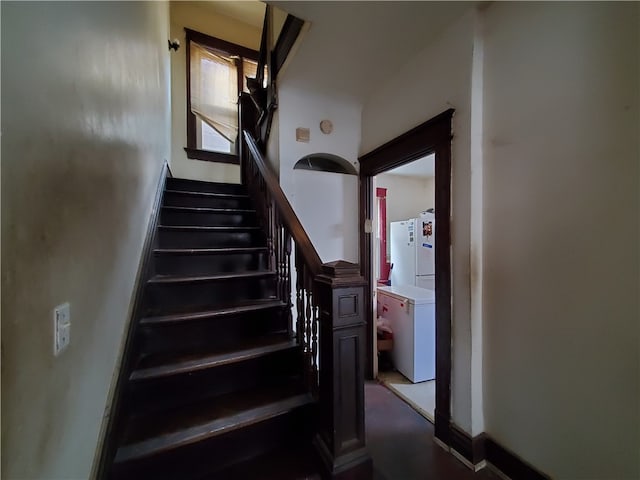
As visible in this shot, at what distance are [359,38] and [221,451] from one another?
2.52m

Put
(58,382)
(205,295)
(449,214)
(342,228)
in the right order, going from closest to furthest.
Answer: (58,382) < (449,214) < (205,295) < (342,228)

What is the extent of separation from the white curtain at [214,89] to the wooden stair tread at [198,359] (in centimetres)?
385

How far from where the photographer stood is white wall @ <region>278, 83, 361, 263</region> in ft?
8.23

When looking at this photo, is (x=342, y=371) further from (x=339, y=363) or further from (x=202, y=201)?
(x=202, y=201)

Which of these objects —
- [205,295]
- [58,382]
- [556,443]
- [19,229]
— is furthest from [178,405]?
[556,443]

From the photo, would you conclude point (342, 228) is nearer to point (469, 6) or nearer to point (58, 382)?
point (469, 6)

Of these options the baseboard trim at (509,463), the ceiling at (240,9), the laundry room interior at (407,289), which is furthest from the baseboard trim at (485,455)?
the ceiling at (240,9)

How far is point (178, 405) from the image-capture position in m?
1.38

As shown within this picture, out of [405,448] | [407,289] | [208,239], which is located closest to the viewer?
[405,448]

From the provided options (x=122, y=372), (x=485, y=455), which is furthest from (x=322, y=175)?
(x=485, y=455)

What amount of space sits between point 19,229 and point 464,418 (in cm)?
210

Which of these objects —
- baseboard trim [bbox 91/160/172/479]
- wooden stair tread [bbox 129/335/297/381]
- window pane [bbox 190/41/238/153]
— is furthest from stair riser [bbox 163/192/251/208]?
window pane [bbox 190/41/238/153]

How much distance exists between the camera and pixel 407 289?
3.17m

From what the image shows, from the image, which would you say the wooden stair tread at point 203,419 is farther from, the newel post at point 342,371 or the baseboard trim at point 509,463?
the baseboard trim at point 509,463
